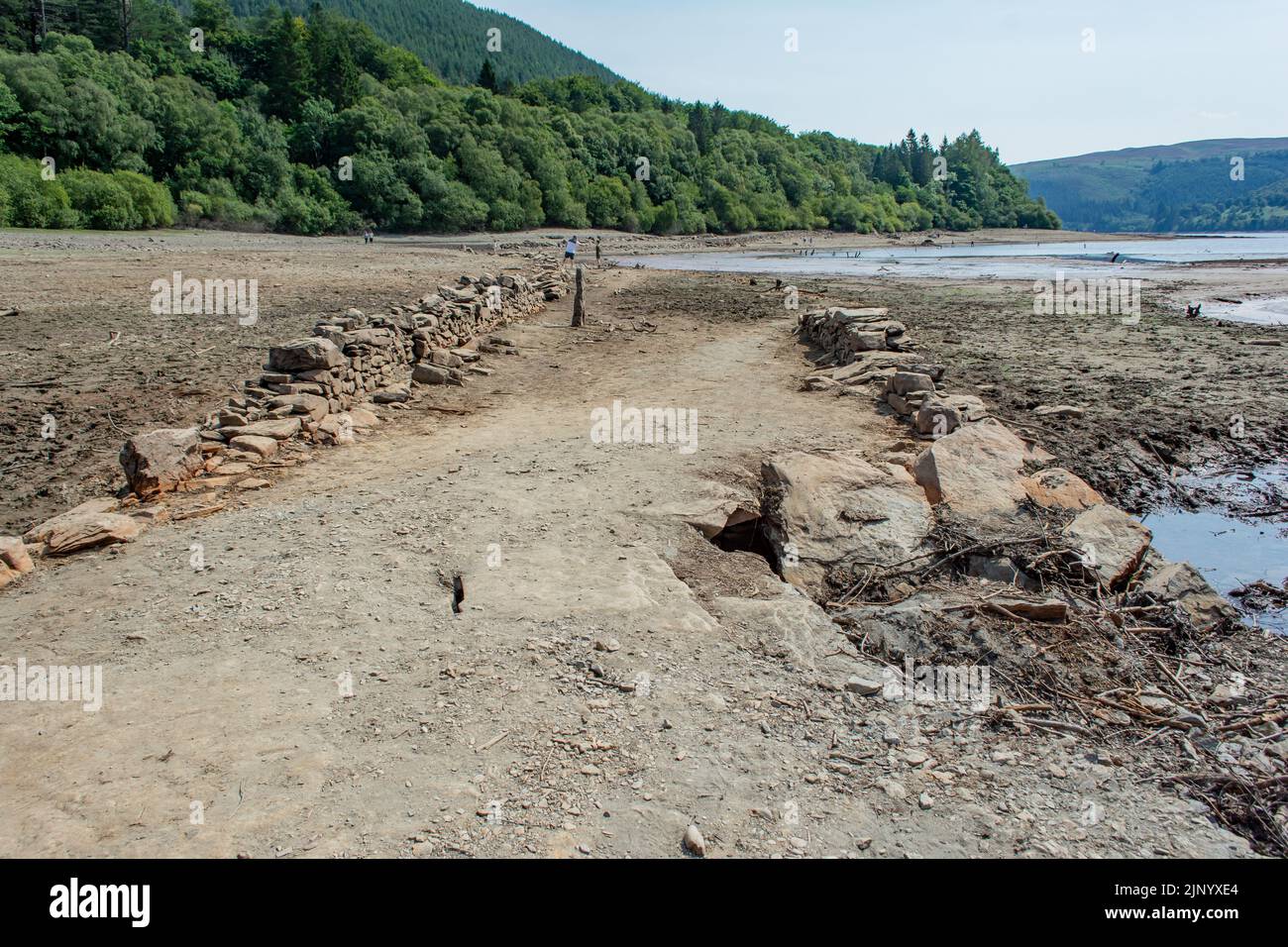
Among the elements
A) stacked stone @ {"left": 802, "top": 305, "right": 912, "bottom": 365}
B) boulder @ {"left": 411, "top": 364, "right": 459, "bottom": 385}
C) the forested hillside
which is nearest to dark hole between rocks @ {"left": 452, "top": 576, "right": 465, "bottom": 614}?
boulder @ {"left": 411, "top": 364, "right": 459, "bottom": 385}

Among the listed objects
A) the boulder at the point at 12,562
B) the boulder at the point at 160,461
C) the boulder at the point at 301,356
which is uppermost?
the boulder at the point at 301,356

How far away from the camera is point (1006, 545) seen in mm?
6500

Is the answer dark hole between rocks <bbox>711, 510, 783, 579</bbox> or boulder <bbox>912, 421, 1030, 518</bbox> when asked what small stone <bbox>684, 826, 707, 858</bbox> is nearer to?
dark hole between rocks <bbox>711, 510, 783, 579</bbox>

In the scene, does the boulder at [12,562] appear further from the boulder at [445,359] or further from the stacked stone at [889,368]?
the stacked stone at [889,368]

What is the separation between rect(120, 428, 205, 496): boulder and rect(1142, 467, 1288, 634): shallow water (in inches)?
346

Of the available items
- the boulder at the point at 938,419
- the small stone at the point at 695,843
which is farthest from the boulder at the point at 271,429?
the boulder at the point at 938,419

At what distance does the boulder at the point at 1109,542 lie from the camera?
20.6 feet

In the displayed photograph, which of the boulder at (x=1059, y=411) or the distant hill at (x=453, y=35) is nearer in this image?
the boulder at (x=1059, y=411)

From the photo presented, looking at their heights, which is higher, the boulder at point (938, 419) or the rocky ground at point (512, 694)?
the boulder at point (938, 419)

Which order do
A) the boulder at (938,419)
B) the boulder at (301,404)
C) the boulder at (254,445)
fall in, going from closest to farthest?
1. the boulder at (254,445)
2. the boulder at (301,404)
3. the boulder at (938,419)

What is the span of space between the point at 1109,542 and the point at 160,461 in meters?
8.00

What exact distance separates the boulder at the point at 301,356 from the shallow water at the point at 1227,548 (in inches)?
358

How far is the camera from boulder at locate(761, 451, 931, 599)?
265 inches
